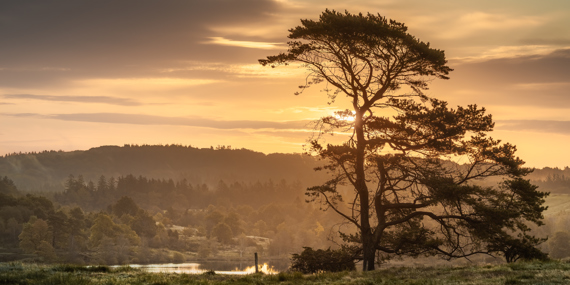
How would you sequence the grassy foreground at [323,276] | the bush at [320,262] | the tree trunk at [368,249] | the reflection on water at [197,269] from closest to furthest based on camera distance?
the grassy foreground at [323,276], the reflection on water at [197,269], the tree trunk at [368,249], the bush at [320,262]

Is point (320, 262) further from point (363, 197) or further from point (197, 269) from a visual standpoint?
point (197, 269)

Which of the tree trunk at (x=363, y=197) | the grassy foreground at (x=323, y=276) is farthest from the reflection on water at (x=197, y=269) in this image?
the tree trunk at (x=363, y=197)

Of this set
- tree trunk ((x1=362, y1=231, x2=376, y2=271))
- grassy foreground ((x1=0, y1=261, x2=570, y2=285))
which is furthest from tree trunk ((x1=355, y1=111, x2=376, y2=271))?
grassy foreground ((x1=0, y1=261, x2=570, y2=285))

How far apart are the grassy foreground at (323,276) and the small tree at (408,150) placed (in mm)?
7245

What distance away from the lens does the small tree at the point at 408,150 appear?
3453 centimetres

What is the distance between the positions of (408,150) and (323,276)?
14.0m

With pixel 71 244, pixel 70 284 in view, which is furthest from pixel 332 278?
pixel 71 244

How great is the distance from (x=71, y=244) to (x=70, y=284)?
167 metres

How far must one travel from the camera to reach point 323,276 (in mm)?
26641

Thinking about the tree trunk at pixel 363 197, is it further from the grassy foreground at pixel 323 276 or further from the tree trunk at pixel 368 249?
the grassy foreground at pixel 323 276

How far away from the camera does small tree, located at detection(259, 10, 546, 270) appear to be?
3453 cm

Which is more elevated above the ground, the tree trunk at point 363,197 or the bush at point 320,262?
the tree trunk at point 363,197

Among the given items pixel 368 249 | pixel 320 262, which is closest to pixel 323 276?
pixel 320 262

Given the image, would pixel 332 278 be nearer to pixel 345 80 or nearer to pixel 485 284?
pixel 485 284
